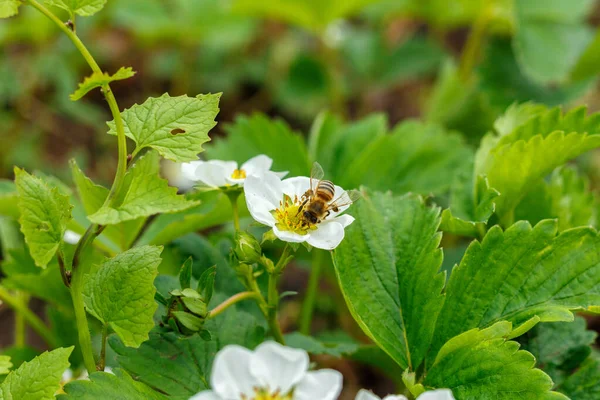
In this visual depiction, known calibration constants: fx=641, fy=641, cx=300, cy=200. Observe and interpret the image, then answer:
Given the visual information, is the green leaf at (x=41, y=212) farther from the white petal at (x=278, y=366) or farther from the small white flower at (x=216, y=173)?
the white petal at (x=278, y=366)

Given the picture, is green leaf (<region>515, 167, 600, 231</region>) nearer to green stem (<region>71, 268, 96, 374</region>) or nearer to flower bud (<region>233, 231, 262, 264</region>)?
flower bud (<region>233, 231, 262, 264</region>)

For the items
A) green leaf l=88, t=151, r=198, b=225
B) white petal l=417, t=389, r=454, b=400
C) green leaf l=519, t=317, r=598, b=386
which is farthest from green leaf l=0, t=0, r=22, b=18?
green leaf l=519, t=317, r=598, b=386

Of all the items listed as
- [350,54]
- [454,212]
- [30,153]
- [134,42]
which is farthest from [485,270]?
[134,42]

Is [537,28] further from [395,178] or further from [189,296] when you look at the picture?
[189,296]

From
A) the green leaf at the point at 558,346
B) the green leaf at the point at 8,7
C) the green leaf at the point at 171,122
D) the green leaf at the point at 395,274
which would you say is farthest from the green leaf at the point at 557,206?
the green leaf at the point at 8,7

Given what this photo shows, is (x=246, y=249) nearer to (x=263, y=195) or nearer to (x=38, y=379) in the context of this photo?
(x=263, y=195)

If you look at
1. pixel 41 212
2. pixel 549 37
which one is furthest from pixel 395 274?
pixel 549 37
